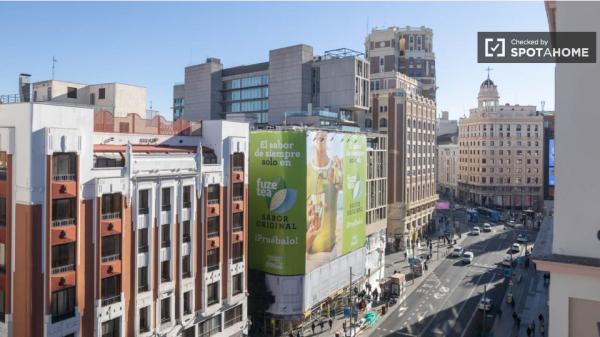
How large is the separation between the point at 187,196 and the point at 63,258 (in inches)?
456

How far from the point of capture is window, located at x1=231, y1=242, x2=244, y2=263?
4638 cm

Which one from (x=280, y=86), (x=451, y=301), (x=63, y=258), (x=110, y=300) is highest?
(x=280, y=86)

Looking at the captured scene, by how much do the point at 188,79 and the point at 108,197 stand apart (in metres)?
77.9

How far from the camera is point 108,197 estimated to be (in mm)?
34188

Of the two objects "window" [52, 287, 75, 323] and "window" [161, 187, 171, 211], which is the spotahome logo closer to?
"window" [161, 187, 171, 211]

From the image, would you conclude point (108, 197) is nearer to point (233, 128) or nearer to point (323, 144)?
point (233, 128)

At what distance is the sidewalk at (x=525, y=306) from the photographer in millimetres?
52475

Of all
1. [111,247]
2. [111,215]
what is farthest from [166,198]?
[111,247]

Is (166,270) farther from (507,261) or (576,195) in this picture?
(507,261)

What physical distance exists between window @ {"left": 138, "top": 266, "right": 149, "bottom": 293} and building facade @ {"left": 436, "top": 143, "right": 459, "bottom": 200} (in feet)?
484

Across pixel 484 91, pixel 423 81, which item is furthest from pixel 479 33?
pixel 484 91

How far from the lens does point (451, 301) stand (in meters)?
62.2

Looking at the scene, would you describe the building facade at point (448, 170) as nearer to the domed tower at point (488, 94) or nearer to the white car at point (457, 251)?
the domed tower at point (488, 94)

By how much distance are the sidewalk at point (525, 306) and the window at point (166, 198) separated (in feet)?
121
